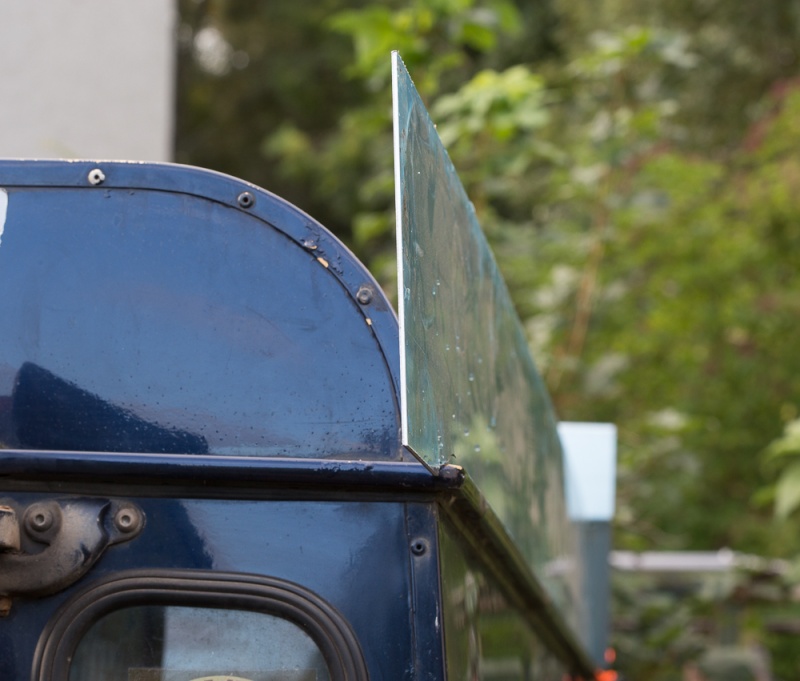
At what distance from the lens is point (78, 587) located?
5.68ft

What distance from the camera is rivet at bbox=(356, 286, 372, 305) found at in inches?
71.7

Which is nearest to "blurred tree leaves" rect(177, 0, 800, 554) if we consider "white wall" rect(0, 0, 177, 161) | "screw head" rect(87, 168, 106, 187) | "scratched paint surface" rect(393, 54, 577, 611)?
"white wall" rect(0, 0, 177, 161)

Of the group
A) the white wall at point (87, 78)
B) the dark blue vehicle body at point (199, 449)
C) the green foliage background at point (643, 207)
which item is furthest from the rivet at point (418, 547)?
the white wall at point (87, 78)

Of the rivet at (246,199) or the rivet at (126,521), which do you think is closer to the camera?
the rivet at (126,521)

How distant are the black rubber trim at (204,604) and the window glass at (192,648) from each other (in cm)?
1

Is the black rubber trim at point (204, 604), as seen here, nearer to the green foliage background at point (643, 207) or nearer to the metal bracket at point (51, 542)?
the metal bracket at point (51, 542)

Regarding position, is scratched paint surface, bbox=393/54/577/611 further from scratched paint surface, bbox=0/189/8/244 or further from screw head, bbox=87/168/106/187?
scratched paint surface, bbox=0/189/8/244

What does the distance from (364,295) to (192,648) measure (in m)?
0.56

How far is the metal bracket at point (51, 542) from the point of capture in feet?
5.57

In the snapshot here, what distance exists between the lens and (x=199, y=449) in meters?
1.77

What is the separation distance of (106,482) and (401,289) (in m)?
0.51

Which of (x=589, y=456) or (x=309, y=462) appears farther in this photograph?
(x=589, y=456)

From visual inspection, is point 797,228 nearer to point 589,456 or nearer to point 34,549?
point 589,456

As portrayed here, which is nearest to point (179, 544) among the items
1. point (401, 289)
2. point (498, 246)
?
point (401, 289)
